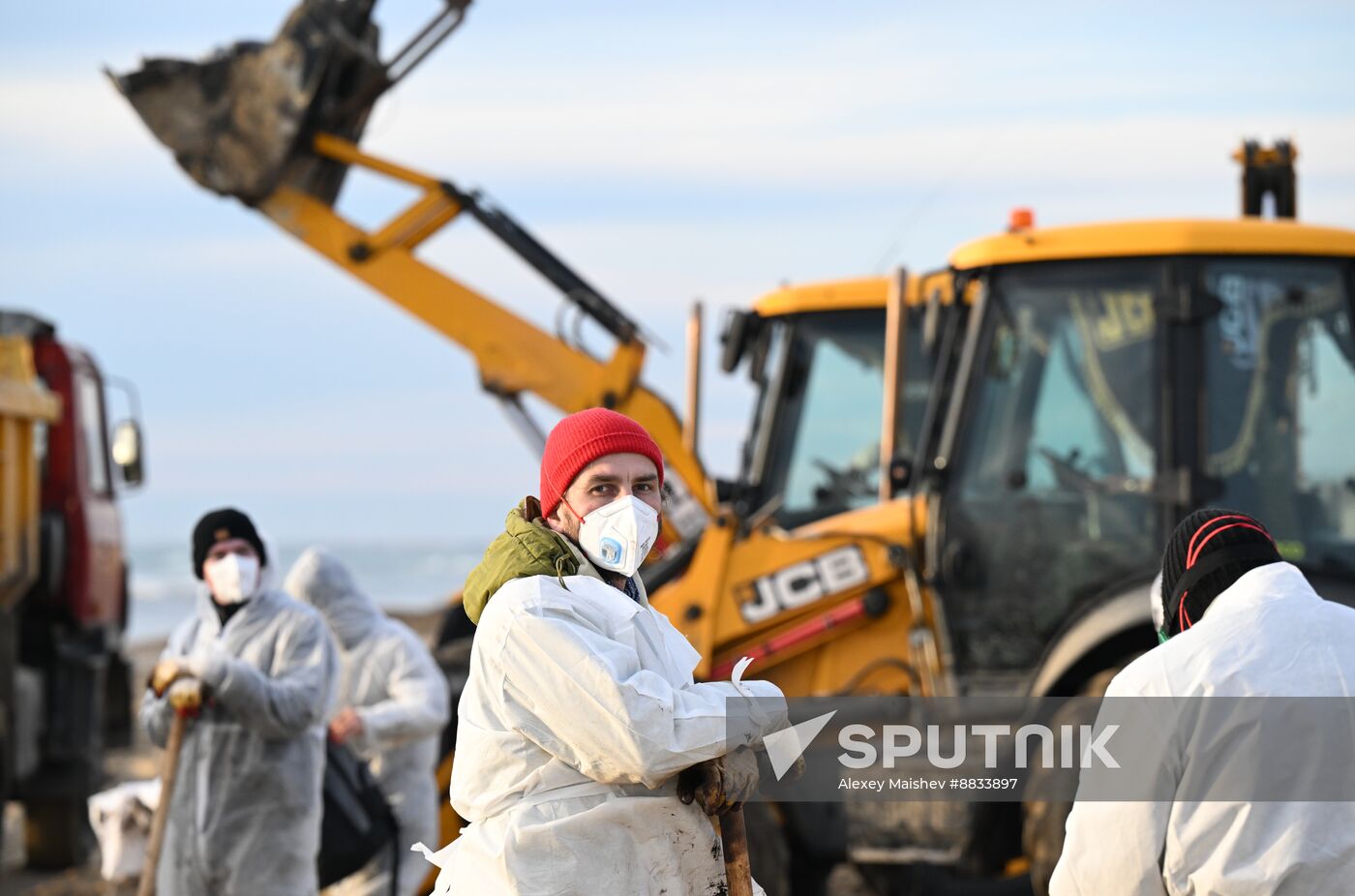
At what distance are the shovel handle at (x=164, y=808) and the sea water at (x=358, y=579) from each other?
3066 cm

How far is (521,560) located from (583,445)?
23 cm

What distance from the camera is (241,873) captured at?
5484mm

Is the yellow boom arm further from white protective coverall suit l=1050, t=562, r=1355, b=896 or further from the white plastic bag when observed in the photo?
white protective coverall suit l=1050, t=562, r=1355, b=896

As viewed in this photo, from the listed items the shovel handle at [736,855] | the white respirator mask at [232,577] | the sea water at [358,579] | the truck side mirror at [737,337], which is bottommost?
the sea water at [358,579]

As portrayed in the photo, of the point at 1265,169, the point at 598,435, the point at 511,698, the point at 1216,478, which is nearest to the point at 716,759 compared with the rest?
the point at 511,698

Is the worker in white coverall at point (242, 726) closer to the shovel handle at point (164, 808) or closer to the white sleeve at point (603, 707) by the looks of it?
the shovel handle at point (164, 808)

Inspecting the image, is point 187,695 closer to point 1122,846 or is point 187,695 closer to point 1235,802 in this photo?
point 1122,846

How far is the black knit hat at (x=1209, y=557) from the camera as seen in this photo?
3.43 metres

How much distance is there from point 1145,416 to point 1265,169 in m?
2.66

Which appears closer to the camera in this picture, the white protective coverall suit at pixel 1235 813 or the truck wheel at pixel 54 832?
the white protective coverall suit at pixel 1235 813

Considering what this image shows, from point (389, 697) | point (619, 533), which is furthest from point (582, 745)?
point (389, 697)

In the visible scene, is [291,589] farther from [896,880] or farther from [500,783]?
[500,783]

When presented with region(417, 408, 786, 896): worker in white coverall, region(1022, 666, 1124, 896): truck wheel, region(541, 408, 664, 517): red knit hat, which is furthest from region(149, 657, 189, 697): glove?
region(1022, 666, 1124, 896): truck wheel

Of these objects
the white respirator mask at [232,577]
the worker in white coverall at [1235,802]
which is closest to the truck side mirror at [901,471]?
the white respirator mask at [232,577]
